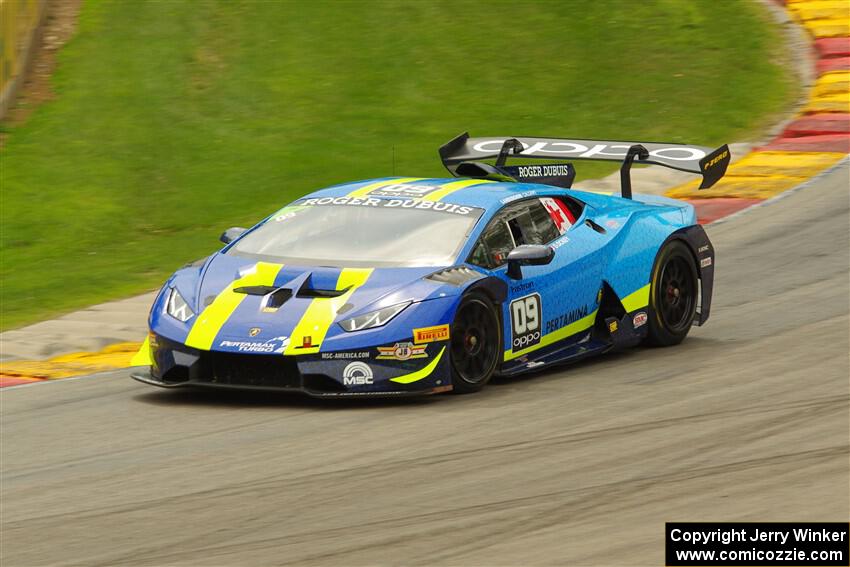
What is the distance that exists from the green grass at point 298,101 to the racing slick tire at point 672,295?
5289mm

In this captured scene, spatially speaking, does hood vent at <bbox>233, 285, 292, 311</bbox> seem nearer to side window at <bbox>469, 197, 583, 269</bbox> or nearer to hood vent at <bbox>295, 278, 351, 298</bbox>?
hood vent at <bbox>295, 278, 351, 298</bbox>

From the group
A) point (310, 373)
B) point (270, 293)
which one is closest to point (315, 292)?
point (270, 293)

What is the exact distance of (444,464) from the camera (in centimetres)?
692

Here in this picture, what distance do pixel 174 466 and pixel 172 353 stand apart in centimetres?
145

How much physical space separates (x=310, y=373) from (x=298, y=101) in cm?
1215

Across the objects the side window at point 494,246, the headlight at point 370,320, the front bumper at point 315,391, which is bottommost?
the front bumper at point 315,391

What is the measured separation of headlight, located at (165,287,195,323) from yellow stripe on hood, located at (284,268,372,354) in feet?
2.39

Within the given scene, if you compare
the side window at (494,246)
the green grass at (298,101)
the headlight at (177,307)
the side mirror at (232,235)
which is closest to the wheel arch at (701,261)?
the side window at (494,246)

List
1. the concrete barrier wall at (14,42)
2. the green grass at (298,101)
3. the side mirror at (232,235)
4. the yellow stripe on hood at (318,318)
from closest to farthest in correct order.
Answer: the yellow stripe on hood at (318,318), the side mirror at (232,235), the green grass at (298,101), the concrete barrier wall at (14,42)

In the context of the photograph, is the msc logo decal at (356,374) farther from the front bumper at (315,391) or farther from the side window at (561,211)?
the side window at (561,211)

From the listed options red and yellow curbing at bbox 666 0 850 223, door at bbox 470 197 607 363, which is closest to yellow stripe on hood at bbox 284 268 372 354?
door at bbox 470 197 607 363

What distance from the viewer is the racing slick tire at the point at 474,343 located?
27.9ft

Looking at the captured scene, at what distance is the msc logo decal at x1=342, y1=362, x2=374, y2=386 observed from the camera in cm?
816

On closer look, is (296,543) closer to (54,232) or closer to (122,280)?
(122,280)
